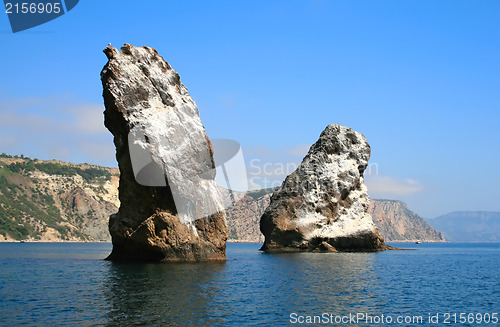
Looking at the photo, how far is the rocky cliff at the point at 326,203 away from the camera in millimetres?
63969

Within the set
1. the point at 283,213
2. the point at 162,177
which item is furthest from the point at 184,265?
the point at 283,213

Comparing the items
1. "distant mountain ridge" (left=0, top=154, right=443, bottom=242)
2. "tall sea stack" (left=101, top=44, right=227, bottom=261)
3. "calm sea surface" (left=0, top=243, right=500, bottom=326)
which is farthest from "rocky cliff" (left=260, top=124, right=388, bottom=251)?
"distant mountain ridge" (left=0, top=154, right=443, bottom=242)

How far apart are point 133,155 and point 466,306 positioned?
24504 mm

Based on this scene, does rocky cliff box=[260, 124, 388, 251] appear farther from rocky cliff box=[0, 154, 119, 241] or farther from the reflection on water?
rocky cliff box=[0, 154, 119, 241]

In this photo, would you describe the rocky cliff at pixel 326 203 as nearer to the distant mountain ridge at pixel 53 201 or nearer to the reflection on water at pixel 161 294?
the reflection on water at pixel 161 294

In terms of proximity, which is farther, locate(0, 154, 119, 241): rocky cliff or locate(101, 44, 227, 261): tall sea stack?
locate(0, 154, 119, 241): rocky cliff

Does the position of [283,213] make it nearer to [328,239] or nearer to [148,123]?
[328,239]

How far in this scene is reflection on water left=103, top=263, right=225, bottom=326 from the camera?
62.0ft

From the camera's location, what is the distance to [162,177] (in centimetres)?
3822

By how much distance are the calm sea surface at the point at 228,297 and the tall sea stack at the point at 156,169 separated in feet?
8.64

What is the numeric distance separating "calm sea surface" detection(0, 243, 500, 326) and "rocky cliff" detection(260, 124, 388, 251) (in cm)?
2621

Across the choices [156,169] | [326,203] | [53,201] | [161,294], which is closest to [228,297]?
[161,294]

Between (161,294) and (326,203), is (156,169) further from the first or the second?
(326,203)

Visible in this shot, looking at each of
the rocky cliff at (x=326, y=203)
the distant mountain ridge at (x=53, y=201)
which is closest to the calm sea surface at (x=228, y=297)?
the rocky cliff at (x=326, y=203)
